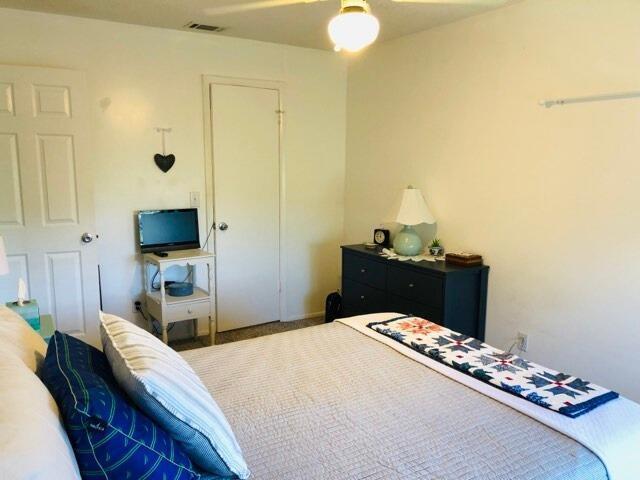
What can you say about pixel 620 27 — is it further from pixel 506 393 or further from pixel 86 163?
pixel 86 163

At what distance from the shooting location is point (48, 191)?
3.25m

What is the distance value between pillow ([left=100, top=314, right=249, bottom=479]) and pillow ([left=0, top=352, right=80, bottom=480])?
0.19 meters

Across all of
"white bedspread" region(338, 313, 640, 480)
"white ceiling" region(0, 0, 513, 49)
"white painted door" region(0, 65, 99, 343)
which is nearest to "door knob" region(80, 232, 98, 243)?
"white painted door" region(0, 65, 99, 343)

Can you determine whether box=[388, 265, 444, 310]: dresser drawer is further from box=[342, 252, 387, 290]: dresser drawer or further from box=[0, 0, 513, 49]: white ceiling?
box=[0, 0, 513, 49]: white ceiling

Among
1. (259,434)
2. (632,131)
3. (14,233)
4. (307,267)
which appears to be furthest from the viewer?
(307,267)

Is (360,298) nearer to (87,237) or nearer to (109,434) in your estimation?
(87,237)

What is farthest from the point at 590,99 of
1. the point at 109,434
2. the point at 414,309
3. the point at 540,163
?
the point at 109,434

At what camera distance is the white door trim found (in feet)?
12.9

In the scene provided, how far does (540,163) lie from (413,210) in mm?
936

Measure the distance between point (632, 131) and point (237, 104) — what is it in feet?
9.11

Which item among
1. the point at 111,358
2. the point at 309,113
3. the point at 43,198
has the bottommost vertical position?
the point at 111,358

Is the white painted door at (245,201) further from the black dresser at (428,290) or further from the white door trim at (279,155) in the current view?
the black dresser at (428,290)

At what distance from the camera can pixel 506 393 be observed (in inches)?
68.8

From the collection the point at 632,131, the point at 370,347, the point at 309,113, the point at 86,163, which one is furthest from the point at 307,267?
the point at 632,131
